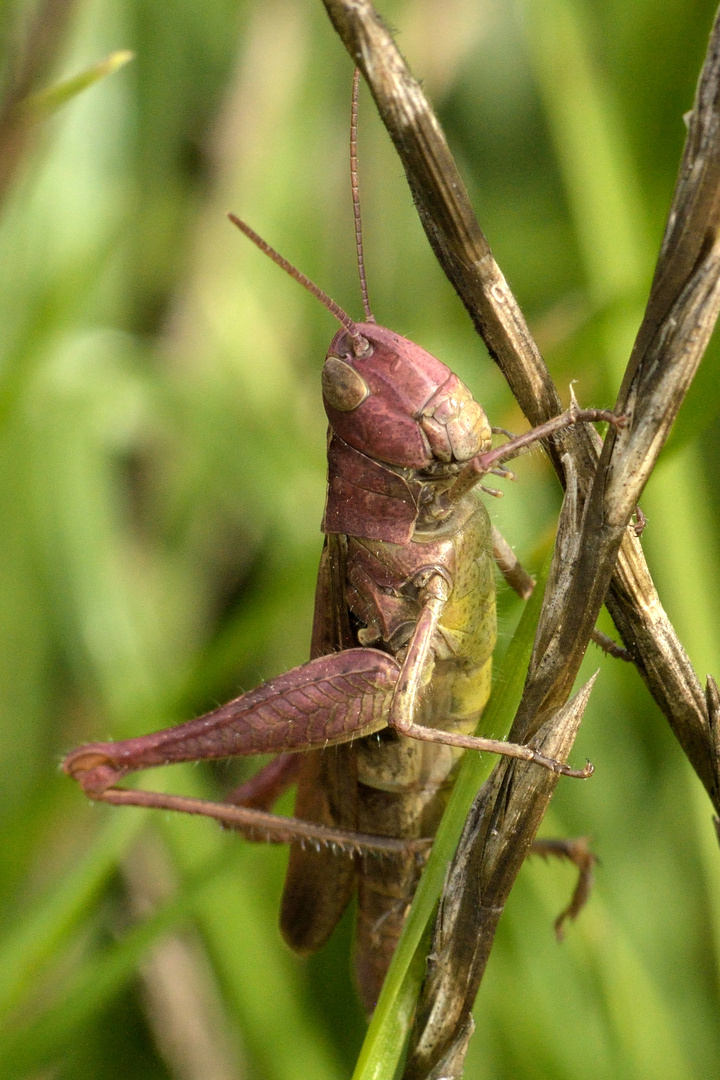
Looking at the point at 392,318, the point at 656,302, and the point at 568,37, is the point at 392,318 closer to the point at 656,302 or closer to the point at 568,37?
the point at 568,37

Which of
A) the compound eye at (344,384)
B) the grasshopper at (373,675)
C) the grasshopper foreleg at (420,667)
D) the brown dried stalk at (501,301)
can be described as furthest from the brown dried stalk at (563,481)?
the compound eye at (344,384)

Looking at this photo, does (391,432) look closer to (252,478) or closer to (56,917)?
(56,917)

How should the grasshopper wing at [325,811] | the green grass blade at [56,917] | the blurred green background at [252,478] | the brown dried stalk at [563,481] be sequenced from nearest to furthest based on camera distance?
the brown dried stalk at [563,481]
the green grass blade at [56,917]
the grasshopper wing at [325,811]
the blurred green background at [252,478]

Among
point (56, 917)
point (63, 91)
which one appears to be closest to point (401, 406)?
point (63, 91)

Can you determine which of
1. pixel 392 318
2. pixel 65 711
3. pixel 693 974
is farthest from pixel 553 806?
pixel 392 318

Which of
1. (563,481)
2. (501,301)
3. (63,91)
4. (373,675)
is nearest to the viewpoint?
(501,301)

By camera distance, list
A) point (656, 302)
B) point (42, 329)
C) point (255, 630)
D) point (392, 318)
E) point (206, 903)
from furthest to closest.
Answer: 1. point (392, 318)
2. point (42, 329)
3. point (255, 630)
4. point (206, 903)
5. point (656, 302)

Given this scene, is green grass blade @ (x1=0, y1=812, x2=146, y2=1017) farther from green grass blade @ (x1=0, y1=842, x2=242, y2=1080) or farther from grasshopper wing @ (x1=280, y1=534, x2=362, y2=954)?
grasshopper wing @ (x1=280, y1=534, x2=362, y2=954)

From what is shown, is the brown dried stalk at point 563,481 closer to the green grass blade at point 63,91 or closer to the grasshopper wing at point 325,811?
the grasshopper wing at point 325,811
